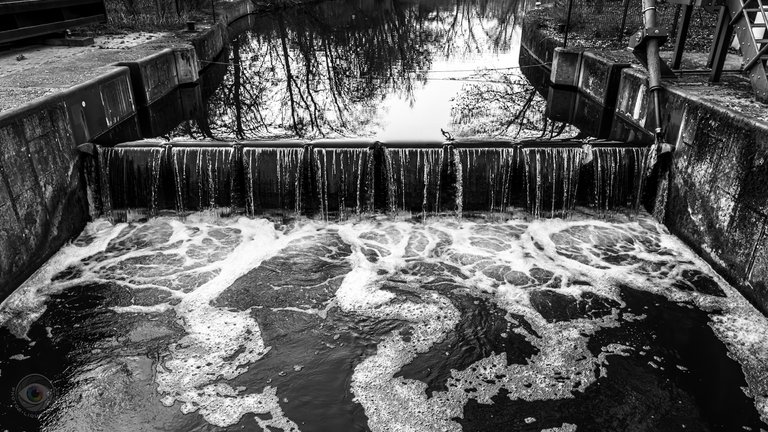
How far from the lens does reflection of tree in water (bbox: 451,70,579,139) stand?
11156 millimetres

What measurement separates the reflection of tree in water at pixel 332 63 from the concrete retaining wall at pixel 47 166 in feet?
5.84

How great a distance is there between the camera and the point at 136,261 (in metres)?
7.34

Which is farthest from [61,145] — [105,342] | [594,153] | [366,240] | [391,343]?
[594,153]

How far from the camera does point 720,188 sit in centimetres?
694

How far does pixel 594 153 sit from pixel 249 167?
553cm

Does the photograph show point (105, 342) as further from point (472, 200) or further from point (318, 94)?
point (318, 94)

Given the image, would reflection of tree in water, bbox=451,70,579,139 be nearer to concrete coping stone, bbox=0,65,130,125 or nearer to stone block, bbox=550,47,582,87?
stone block, bbox=550,47,582,87

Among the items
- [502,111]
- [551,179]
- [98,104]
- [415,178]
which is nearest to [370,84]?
[502,111]

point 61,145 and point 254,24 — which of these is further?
point 254,24

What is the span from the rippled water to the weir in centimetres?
45

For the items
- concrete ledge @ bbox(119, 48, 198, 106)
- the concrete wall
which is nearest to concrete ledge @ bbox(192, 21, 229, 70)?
concrete ledge @ bbox(119, 48, 198, 106)

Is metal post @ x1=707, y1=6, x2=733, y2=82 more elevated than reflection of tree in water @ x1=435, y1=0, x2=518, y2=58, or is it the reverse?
metal post @ x1=707, y1=6, x2=733, y2=82

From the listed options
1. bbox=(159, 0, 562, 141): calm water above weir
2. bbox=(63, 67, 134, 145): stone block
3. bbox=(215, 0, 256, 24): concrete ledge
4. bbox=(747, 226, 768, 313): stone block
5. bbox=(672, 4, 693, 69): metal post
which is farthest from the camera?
bbox=(215, 0, 256, 24): concrete ledge

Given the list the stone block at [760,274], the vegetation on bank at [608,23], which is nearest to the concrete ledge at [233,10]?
the vegetation on bank at [608,23]
